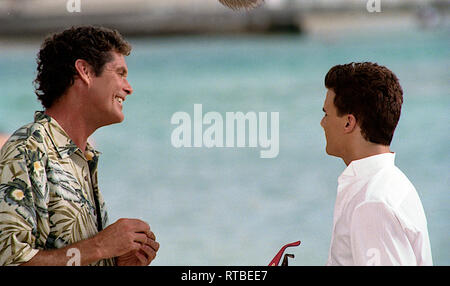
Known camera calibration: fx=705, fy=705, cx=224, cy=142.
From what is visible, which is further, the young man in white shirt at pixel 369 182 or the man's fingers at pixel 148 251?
the man's fingers at pixel 148 251

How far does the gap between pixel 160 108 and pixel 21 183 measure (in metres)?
12.4

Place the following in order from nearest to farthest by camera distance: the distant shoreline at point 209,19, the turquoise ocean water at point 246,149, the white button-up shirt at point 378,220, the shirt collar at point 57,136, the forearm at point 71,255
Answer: the white button-up shirt at point 378,220 < the forearm at point 71,255 < the shirt collar at point 57,136 < the turquoise ocean water at point 246,149 < the distant shoreline at point 209,19

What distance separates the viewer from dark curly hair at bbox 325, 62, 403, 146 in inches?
53.7

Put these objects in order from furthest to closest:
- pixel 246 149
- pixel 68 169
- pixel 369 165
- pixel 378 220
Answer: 1. pixel 246 149
2. pixel 68 169
3. pixel 369 165
4. pixel 378 220

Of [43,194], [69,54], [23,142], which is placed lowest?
[43,194]

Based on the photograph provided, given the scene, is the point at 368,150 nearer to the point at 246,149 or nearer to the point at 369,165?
the point at 369,165

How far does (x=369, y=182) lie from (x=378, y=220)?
0.09m

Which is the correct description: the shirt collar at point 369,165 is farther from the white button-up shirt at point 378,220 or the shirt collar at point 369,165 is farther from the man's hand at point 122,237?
the man's hand at point 122,237

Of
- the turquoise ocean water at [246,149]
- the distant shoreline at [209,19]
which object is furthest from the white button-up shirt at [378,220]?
the distant shoreline at [209,19]

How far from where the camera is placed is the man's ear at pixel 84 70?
5.00 ft

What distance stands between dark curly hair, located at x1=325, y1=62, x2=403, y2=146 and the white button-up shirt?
0.06 m

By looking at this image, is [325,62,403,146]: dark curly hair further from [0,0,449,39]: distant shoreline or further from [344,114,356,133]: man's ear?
[0,0,449,39]: distant shoreline

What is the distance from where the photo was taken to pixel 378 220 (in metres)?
1.25

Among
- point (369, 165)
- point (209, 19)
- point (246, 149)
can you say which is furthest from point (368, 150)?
point (209, 19)
